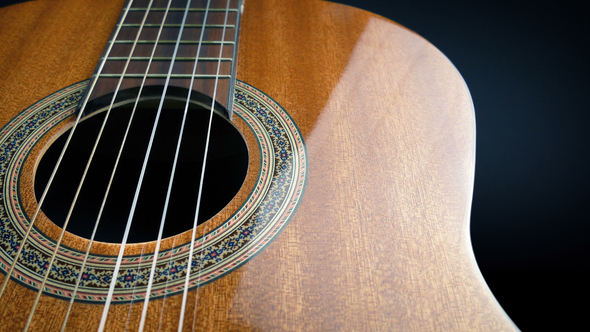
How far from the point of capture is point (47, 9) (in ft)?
3.87

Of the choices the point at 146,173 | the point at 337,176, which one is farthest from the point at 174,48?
the point at 337,176

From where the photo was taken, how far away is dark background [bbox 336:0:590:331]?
47.9 inches

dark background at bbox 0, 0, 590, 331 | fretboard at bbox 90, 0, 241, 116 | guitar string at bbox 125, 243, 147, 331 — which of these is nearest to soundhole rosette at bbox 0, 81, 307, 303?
guitar string at bbox 125, 243, 147, 331

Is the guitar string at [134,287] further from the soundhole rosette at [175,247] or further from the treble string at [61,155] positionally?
the treble string at [61,155]

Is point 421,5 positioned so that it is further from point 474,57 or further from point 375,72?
point 375,72

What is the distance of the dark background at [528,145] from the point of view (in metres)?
1.22

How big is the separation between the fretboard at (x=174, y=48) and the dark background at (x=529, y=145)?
79 centimetres

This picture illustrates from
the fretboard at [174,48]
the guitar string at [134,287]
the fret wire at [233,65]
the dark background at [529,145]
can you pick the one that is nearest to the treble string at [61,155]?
the fretboard at [174,48]

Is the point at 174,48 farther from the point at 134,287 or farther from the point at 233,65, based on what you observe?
the point at 134,287

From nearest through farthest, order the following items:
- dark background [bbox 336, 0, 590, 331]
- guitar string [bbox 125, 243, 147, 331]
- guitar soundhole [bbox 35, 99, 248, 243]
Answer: guitar string [bbox 125, 243, 147, 331] → guitar soundhole [bbox 35, 99, 248, 243] → dark background [bbox 336, 0, 590, 331]

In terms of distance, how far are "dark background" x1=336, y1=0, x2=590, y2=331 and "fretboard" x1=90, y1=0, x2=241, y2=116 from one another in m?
0.79

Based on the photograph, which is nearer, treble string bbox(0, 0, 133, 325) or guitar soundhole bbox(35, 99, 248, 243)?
treble string bbox(0, 0, 133, 325)

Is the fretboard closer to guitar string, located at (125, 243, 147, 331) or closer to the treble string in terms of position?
the treble string

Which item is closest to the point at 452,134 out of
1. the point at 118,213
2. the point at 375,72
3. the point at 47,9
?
the point at 375,72
